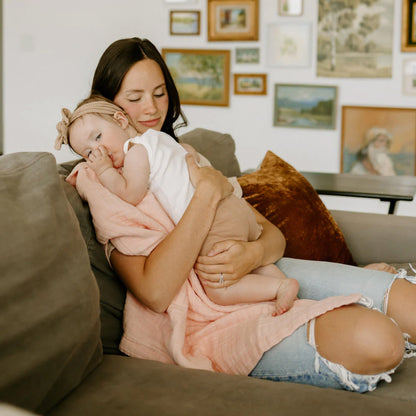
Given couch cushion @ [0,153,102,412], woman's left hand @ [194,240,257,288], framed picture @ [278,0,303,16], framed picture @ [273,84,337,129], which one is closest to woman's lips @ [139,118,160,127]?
woman's left hand @ [194,240,257,288]

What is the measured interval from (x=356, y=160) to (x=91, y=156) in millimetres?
3163

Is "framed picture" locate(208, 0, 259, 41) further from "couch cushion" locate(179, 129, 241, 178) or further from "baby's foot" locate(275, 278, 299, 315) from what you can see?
"baby's foot" locate(275, 278, 299, 315)

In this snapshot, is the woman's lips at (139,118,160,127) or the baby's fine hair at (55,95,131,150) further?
the woman's lips at (139,118,160,127)

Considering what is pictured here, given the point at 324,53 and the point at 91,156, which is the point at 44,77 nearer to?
the point at 324,53

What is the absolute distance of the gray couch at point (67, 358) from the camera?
88cm

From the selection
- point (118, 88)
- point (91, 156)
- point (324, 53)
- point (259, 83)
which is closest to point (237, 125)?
point (259, 83)

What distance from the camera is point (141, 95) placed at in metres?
1.80

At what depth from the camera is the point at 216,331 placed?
1.32 metres

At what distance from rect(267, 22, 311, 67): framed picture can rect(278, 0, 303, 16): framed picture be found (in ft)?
0.25

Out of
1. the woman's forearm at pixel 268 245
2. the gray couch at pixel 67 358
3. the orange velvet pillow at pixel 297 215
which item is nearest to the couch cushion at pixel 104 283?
the gray couch at pixel 67 358

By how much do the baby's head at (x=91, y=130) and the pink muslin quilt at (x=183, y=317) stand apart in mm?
139

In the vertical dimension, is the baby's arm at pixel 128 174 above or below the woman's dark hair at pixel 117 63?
below

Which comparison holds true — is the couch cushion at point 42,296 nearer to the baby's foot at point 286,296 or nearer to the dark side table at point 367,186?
the baby's foot at point 286,296

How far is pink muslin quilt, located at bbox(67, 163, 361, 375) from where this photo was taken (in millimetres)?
1244
